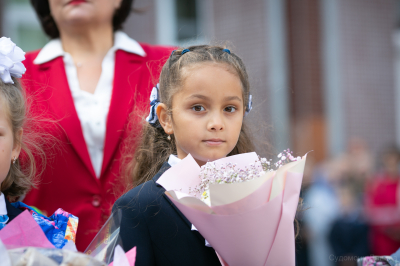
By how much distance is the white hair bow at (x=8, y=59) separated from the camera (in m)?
1.87

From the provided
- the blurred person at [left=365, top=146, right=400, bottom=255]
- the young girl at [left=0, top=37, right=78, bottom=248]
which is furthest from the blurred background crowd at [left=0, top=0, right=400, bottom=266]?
the young girl at [left=0, top=37, right=78, bottom=248]

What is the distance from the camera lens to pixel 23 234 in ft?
4.72

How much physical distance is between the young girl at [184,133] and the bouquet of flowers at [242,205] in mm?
144

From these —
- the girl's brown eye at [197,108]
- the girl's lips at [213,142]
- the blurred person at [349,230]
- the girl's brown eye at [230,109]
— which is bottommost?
the blurred person at [349,230]

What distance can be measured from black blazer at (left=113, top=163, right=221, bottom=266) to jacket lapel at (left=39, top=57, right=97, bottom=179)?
0.64 metres

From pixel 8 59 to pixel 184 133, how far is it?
2.33ft

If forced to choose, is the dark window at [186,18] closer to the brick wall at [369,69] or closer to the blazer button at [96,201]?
the brick wall at [369,69]

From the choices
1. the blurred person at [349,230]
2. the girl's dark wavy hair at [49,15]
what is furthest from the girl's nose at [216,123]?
the blurred person at [349,230]

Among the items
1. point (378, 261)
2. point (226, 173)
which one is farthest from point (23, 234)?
point (378, 261)

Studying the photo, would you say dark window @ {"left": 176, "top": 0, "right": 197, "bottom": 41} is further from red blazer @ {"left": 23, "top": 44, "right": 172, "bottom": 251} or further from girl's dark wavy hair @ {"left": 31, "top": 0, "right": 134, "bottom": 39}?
red blazer @ {"left": 23, "top": 44, "right": 172, "bottom": 251}

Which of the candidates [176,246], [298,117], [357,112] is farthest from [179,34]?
[176,246]

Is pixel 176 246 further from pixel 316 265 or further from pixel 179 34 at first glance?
pixel 179 34

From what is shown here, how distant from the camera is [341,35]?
8.69 m

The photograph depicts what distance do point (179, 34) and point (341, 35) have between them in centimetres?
279
